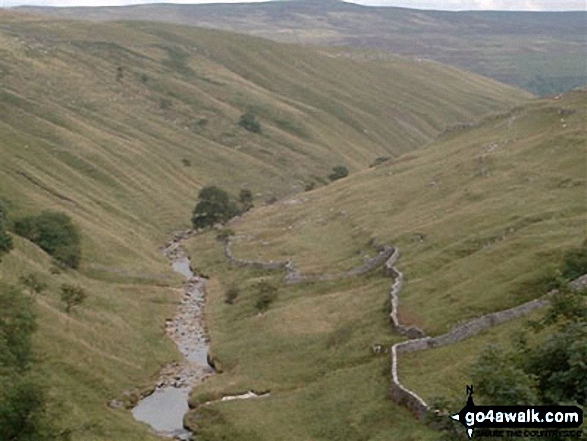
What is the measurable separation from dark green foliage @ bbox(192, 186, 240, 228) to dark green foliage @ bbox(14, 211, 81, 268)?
138 feet

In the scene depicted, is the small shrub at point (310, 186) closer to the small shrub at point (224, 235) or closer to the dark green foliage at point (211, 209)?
the dark green foliage at point (211, 209)

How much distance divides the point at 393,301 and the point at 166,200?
292 feet

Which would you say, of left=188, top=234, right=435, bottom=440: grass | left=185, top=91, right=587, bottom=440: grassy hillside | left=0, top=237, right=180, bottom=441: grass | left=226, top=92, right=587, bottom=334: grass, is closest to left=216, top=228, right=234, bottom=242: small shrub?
left=185, top=91, right=587, bottom=440: grassy hillside

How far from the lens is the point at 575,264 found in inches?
2416

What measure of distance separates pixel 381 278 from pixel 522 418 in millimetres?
48229

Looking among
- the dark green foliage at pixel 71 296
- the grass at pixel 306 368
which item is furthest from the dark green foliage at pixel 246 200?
the dark green foliage at pixel 71 296

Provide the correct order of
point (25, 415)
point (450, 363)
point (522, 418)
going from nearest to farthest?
1. point (522, 418)
2. point (25, 415)
3. point (450, 363)

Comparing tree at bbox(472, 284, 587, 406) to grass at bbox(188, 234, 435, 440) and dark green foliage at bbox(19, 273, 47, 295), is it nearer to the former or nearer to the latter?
grass at bbox(188, 234, 435, 440)

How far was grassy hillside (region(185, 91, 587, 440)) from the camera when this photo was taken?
56.2 meters

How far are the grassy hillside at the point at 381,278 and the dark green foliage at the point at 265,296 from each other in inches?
37.5

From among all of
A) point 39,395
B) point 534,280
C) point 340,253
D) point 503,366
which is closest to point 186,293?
point 340,253

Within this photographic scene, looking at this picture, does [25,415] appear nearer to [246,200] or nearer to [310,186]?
[246,200]

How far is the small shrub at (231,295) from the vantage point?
295 ft

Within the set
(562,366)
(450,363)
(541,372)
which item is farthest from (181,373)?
(562,366)
